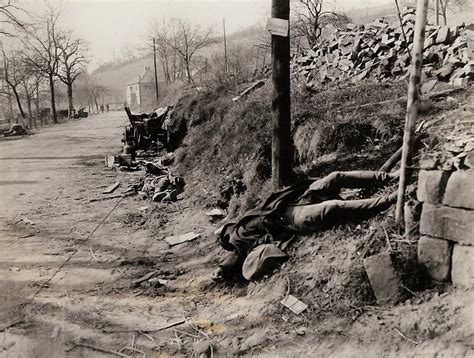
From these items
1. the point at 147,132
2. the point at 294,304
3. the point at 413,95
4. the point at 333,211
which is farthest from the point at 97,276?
the point at 147,132

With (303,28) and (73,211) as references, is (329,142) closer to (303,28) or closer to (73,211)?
(73,211)

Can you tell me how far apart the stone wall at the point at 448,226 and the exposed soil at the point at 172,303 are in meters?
0.19

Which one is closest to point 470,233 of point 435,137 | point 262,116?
point 435,137

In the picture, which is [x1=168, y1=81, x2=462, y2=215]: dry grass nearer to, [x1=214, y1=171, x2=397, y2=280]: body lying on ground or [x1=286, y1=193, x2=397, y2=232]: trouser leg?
[x1=214, y1=171, x2=397, y2=280]: body lying on ground

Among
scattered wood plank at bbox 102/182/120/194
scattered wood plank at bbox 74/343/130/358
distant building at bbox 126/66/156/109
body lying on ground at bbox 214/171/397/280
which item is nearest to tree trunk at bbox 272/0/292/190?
Result: body lying on ground at bbox 214/171/397/280

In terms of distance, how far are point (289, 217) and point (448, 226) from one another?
188 centimetres

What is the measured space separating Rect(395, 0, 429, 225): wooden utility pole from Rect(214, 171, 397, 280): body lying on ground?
0.34 meters

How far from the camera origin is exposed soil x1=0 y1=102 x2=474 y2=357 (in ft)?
11.4

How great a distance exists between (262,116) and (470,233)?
233 inches

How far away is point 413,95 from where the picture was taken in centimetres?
385

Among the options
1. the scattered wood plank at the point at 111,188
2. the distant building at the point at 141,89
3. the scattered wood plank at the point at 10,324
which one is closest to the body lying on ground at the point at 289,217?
the scattered wood plank at the point at 10,324

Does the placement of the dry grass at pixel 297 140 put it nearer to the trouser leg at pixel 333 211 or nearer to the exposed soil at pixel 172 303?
the exposed soil at pixel 172 303

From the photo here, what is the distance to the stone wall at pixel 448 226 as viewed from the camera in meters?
3.40

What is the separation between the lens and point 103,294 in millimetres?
5258
